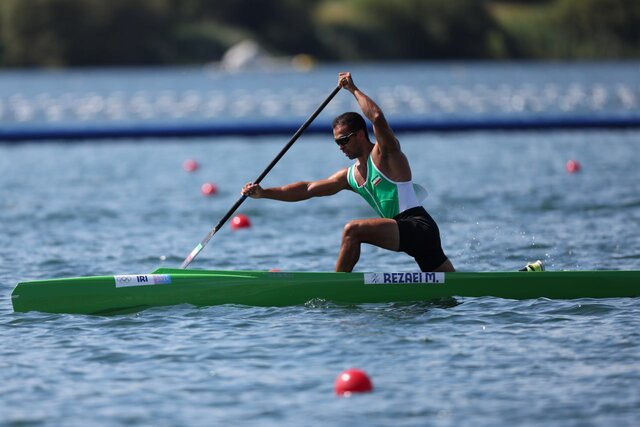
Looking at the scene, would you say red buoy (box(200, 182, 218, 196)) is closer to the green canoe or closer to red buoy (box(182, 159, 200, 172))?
red buoy (box(182, 159, 200, 172))

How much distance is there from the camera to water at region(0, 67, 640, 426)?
24.4 ft

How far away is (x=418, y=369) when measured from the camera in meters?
8.25

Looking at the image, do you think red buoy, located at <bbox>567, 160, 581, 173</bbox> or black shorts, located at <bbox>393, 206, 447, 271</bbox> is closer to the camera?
black shorts, located at <bbox>393, 206, 447, 271</bbox>

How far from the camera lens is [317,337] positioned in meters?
9.13

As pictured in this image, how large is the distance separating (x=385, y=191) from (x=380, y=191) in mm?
41

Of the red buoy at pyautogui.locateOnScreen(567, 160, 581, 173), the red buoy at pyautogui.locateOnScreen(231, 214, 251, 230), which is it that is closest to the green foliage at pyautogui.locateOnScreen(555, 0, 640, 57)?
the red buoy at pyautogui.locateOnScreen(567, 160, 581, 173)

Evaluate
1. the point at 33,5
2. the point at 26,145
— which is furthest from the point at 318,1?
the point at 26,145

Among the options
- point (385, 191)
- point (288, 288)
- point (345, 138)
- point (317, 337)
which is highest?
point (345, 138)

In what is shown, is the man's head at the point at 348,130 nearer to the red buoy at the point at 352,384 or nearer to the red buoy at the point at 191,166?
the red buoy at the point at 352,384

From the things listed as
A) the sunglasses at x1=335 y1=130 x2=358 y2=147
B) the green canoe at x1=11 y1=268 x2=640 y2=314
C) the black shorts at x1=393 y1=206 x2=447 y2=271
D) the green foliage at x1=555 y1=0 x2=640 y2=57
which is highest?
the green foliage at x1=555 y1=0 x2=640 y2=57

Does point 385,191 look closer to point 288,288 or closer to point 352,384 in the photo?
point 288,288

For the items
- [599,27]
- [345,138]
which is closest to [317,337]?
[345,138]

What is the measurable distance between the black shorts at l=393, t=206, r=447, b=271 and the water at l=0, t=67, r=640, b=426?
17.1 inches

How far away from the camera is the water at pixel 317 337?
24.4 ft
